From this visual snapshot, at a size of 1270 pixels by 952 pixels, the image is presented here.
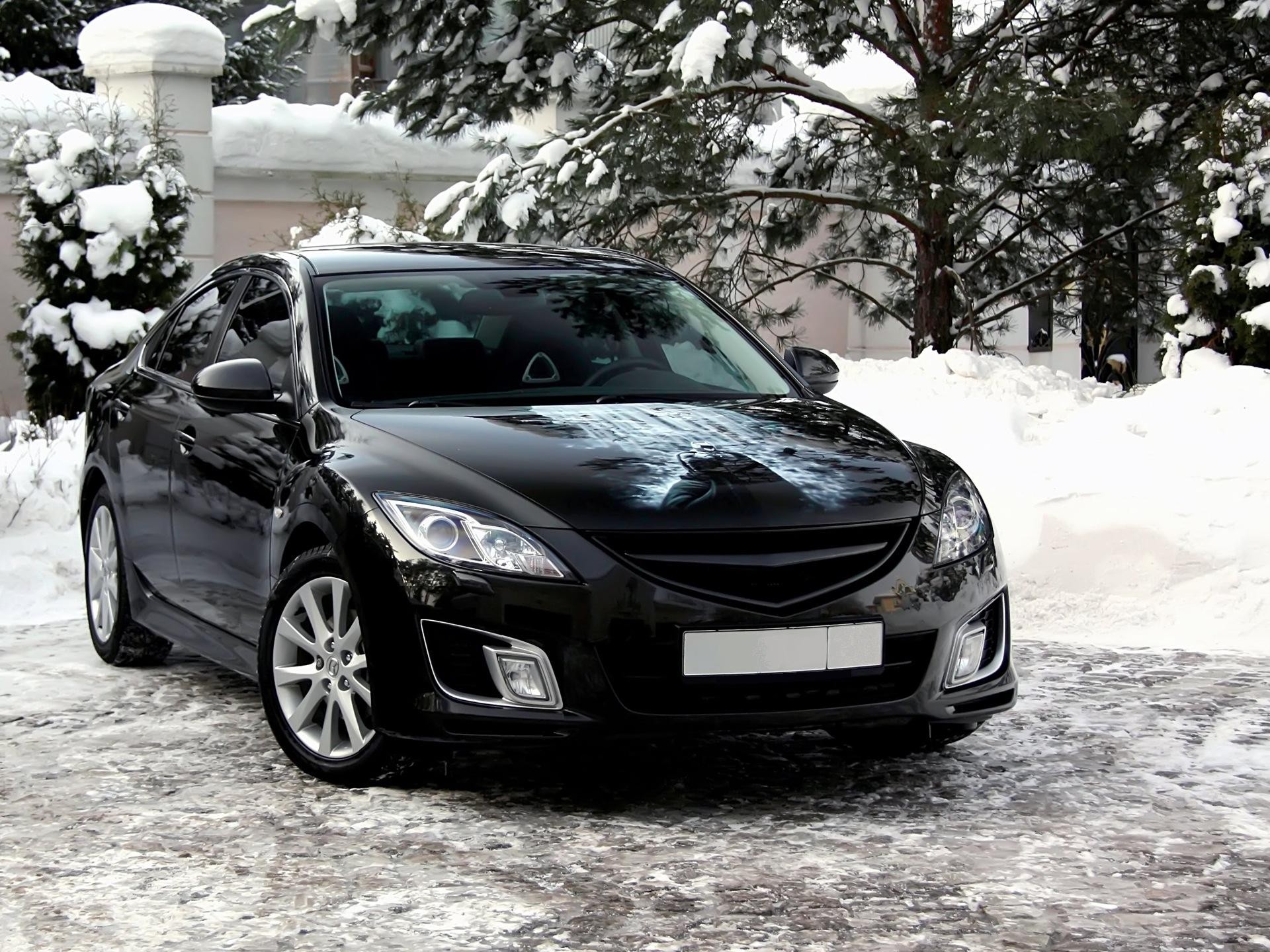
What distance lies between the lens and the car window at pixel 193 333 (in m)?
6.93

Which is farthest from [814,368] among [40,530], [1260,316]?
[1260,316]

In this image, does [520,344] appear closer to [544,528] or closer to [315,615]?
[315,615]

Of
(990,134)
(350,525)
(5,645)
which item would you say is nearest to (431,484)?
(350,525)

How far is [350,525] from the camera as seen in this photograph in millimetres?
5164

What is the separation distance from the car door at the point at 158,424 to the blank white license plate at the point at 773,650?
2354 millimetres

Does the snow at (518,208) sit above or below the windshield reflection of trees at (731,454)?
above

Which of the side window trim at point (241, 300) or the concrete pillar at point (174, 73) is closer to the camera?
the side window trim at point (241, 300)

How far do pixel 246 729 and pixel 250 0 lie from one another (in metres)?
26.1

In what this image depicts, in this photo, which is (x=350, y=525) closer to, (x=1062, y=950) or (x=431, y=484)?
(x=431, y=484)

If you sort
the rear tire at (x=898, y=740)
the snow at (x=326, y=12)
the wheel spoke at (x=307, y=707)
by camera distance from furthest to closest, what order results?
the snow at (x=326, y=12), the rear tire at (x=898, y=740), the wheel spoke at (x=307, y=707)

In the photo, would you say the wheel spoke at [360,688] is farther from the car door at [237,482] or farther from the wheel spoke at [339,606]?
the car door at [237,482]

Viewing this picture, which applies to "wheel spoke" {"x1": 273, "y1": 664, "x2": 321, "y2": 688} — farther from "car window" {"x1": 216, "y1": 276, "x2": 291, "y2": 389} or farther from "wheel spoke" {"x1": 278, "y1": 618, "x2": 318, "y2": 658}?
"car window" {"x1": 216, "y1": 276, "x2": 291, "y2": 389}

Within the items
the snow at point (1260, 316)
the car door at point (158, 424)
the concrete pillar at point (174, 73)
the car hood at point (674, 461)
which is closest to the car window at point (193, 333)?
the car door at point (158, 424)

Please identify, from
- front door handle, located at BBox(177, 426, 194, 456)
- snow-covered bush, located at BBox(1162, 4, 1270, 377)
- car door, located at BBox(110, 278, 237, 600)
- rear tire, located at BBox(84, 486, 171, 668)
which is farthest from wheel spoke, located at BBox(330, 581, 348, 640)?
snow-covered bush, located at BBox(1162, 4, 1270, 377)
